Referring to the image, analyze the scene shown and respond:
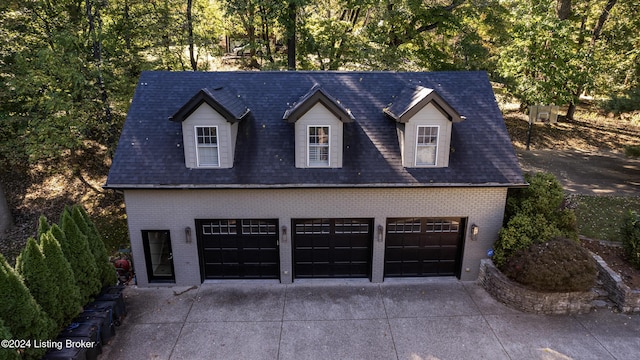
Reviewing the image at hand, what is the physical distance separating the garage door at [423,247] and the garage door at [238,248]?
3.86 m

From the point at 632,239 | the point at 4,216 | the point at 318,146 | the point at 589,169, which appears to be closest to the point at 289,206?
the point at 318,146

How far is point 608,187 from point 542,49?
8308 millimetres

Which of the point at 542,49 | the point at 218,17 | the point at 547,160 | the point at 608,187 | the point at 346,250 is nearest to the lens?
the point at 346,250

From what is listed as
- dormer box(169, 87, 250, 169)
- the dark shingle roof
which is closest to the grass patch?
the dark shingle roof

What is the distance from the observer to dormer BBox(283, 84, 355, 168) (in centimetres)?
1142

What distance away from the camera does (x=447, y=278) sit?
13.1 meters

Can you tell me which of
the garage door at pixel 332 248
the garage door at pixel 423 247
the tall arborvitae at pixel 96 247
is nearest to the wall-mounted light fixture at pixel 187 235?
the tall arborvitae at pixel 96 247

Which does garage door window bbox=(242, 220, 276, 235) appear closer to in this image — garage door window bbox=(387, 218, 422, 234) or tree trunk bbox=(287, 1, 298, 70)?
garage door window bbox=(387, 218, 422, 234)

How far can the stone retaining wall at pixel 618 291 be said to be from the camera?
11.1 metres

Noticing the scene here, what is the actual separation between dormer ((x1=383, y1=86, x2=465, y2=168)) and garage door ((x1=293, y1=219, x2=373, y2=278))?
2.61 m

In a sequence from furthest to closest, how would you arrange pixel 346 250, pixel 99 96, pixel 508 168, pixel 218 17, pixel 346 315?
pixel 218 17 < pixel 99 96 < pixel 346 250 < pixel 508 168 < pixel 346 315

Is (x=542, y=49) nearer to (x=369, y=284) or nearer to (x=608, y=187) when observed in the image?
(x=608, y=187)

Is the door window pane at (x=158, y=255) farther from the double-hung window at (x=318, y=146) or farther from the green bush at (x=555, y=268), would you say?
the green bush at (x=555, y=268)

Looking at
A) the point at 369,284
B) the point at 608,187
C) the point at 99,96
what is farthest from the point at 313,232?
the point at 608,187
